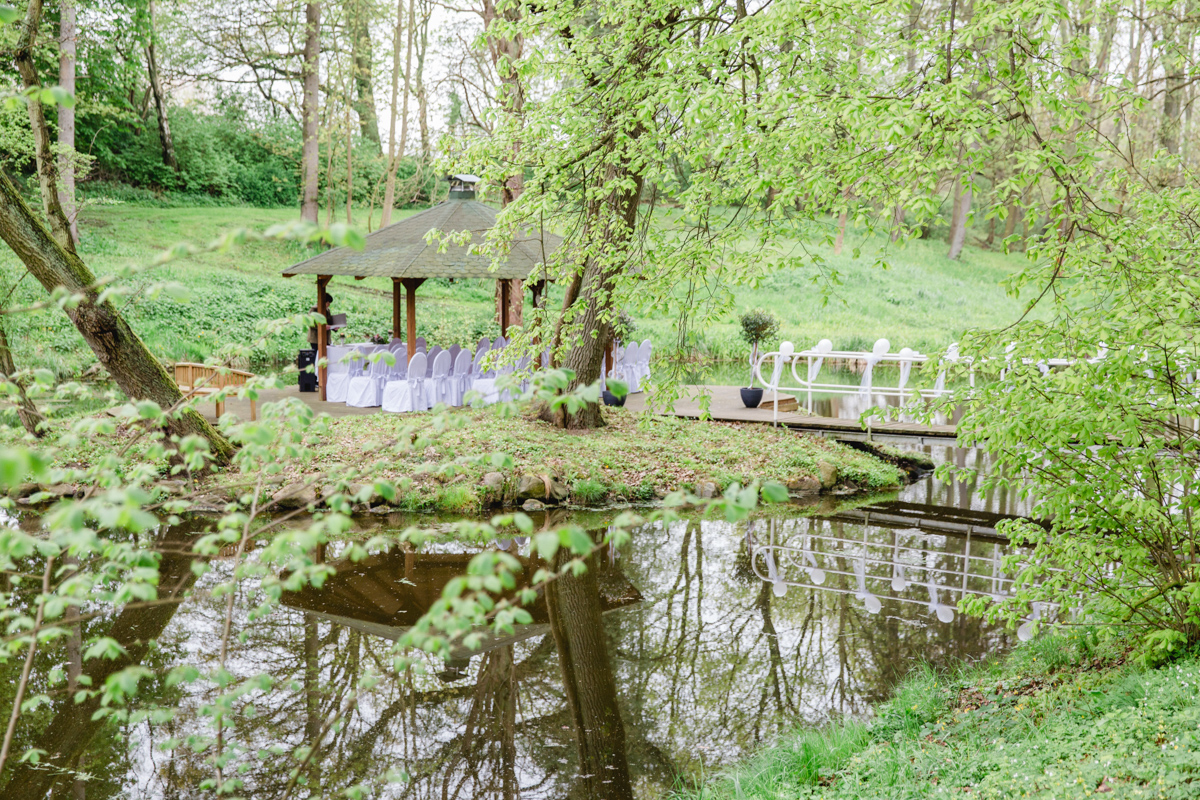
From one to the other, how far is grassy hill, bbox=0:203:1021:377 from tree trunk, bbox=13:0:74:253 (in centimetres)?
599

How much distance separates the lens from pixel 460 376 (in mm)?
12766

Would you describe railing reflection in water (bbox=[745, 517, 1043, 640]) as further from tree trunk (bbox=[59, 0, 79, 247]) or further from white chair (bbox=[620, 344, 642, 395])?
tree trunk (bbox=[59, 0, 79, 247])

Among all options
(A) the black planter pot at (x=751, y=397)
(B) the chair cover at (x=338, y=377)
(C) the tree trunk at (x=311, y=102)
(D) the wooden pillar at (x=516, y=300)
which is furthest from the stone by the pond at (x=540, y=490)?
(C) the tree trunk at (x=311, y=102)

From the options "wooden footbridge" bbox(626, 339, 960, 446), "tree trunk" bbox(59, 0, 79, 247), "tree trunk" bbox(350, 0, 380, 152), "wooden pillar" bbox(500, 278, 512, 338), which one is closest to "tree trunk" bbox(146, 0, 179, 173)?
"tree trunk" bbox(350, 0, 380, 152)

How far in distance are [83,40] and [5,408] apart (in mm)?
23168

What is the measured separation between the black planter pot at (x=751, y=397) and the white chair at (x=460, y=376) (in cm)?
423

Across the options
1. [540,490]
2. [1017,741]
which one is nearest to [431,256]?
[540,490]

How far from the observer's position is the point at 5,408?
9.46 ft

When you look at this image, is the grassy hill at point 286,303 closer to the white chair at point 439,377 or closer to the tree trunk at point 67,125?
the tree trunk at point 67,125

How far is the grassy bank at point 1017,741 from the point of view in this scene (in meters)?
3.09

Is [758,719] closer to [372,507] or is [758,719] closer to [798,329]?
[372,507]

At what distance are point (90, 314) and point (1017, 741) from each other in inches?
341

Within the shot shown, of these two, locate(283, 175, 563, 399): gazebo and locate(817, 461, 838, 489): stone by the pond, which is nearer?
locate(817, 461, 838, 489): stone by the pond

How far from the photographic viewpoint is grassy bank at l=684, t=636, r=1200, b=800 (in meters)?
3.09
